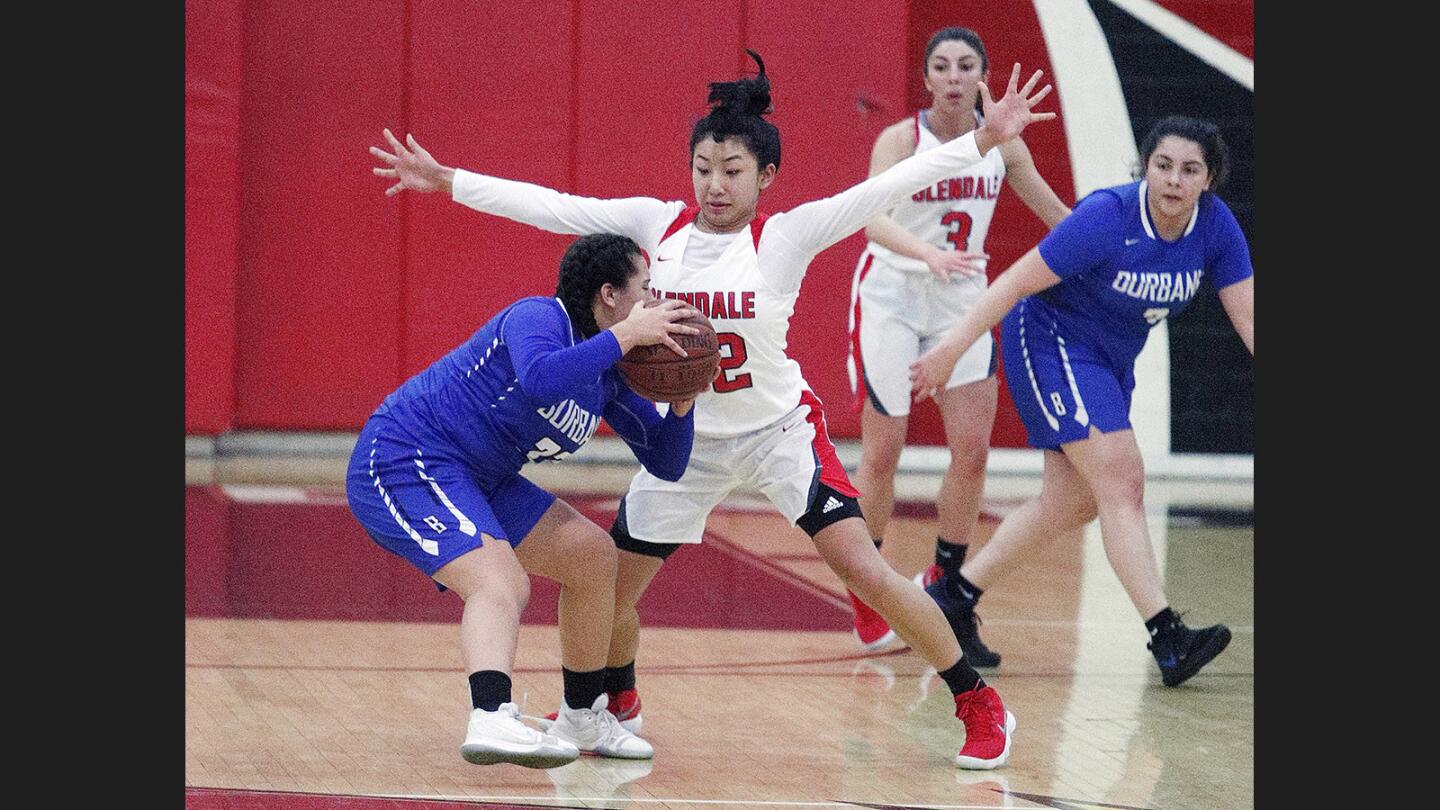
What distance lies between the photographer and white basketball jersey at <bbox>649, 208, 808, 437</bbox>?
183 inches

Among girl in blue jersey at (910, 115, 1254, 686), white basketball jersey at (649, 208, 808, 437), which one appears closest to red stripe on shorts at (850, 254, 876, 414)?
girl in blue jersey at (910, 115, 1254, 686)

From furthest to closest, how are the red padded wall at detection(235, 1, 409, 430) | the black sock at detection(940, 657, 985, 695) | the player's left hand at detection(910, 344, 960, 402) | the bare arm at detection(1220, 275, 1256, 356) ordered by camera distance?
the red padded wall at detection(235, 1, 409, 430) < the bare arm at detection(1220, 275, 1256, 356) < the player's left hand at detection(910, 344, 960, 402) < the black sock at detection(940, 657, 985, 695)

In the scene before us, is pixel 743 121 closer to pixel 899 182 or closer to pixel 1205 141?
pixel 899 182

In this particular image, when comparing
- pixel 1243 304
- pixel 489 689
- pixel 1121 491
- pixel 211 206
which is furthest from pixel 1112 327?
pixel 211 206

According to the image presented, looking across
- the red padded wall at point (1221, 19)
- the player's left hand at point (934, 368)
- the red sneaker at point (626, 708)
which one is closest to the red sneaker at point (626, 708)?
the red sneaker at point (626, 708)

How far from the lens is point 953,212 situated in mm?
6727

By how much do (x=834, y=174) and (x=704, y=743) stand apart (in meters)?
6.13

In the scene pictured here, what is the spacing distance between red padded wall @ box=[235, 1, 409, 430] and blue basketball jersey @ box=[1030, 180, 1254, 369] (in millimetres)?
5563

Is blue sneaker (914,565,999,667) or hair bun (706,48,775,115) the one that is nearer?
hair bun (706,48,775,115)

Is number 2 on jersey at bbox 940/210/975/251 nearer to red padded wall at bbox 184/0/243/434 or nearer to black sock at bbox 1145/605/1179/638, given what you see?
black sock at bbox 1145/605/1179/638

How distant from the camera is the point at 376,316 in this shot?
421 inches

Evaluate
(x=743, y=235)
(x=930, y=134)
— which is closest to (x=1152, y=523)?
(x=930, y=134)

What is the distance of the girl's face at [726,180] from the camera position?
4.67 meters

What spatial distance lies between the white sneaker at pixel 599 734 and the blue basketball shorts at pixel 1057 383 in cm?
178
